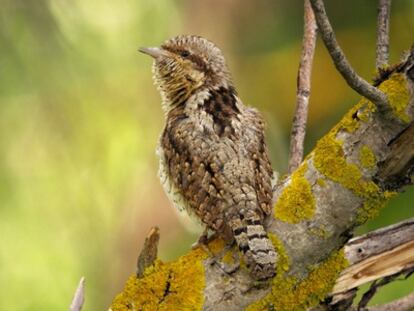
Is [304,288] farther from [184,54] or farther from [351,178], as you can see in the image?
[184,54]

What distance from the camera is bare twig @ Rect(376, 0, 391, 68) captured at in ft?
8.94

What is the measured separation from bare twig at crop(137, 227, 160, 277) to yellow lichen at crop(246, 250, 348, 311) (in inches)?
12.3

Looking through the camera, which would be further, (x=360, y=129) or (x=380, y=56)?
(x=380, y=56)

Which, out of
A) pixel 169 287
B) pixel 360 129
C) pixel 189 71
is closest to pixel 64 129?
pixel 189 71

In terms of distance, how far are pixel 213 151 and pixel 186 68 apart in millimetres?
521

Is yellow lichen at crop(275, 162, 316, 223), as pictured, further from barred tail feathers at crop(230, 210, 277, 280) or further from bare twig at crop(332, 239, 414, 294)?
bare twig at crop(332, 239, 414, 294)

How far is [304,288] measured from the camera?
2.40 m

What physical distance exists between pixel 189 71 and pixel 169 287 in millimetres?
944

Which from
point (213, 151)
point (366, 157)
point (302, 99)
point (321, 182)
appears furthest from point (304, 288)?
point (302, 99)

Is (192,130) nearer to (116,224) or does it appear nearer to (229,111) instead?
(229,111)

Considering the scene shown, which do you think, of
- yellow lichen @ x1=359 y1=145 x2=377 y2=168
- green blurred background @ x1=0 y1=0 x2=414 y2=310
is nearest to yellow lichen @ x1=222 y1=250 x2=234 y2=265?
yellow lichen @ x1=359 y1=145 x2=377 y2=168

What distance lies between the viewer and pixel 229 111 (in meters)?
2.91

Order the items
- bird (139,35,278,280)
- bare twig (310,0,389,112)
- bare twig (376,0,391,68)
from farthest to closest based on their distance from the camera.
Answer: bare twig (376,0,391,68) < bird (139,35,278,280) < bare twig (310,0,389,112)

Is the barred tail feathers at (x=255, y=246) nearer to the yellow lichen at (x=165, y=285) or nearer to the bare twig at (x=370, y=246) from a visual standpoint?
the yellow lichen at (x=165, y=285)
